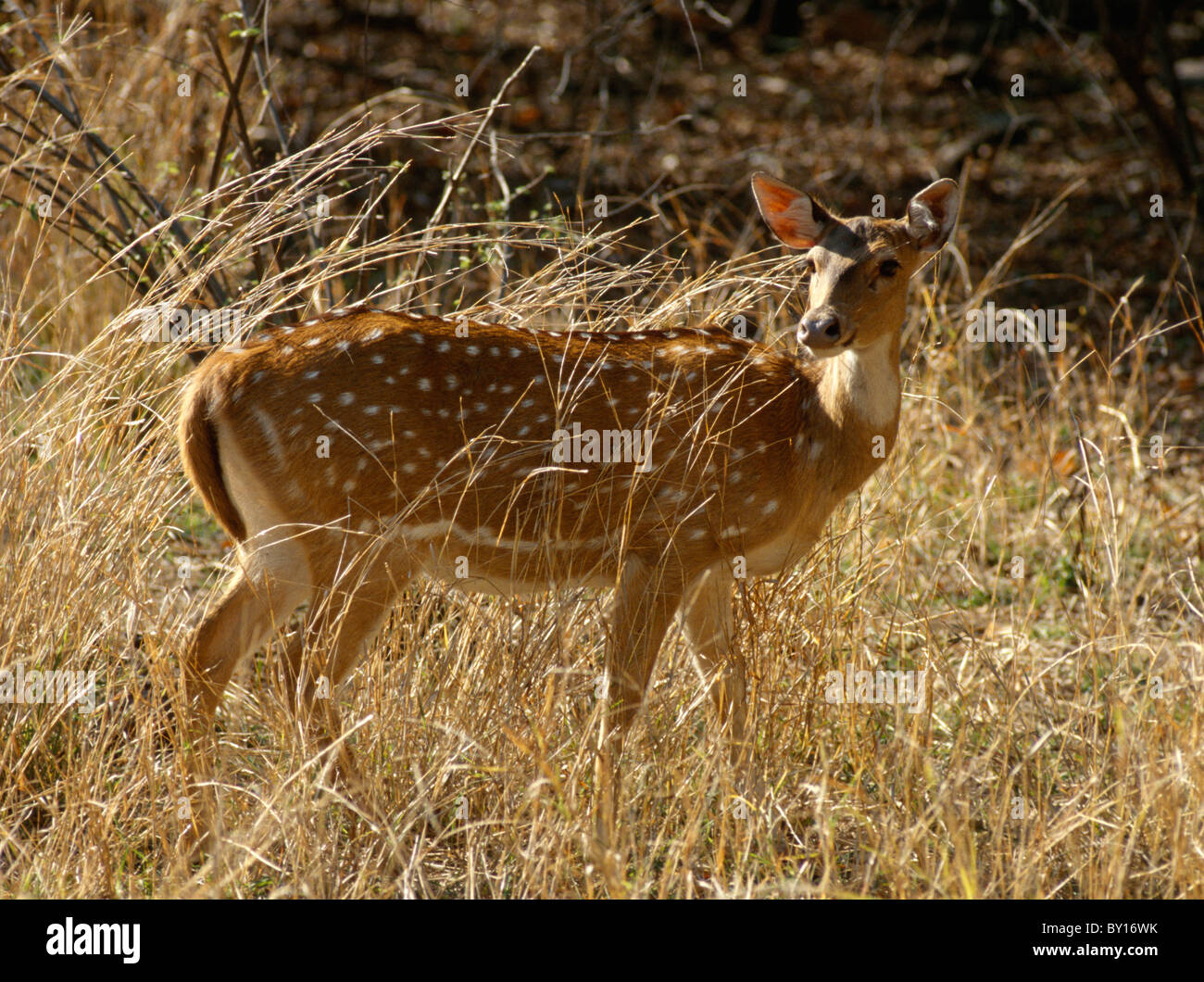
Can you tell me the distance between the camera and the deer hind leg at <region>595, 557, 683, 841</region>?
399 cm

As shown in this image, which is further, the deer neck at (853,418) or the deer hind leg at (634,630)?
the deer neck at (853,418)

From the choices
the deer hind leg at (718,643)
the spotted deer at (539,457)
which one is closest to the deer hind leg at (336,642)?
the spotted deer at (539,457)

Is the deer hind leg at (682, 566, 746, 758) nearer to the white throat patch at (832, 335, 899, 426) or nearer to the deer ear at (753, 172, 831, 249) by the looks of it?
the white throat patch at (832, 335, 899, 426)

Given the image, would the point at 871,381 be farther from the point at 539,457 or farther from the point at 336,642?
the point at 336,642

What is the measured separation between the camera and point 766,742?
13.5 feet

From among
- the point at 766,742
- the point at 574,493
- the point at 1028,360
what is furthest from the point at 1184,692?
the point at 1028,360

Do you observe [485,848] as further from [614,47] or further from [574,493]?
[614,47]

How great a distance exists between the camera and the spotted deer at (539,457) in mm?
3844

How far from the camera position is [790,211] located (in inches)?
165

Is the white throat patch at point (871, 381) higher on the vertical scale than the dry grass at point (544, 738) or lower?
higher

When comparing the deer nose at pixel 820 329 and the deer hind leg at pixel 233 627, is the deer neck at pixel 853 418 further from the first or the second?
the deer hind leg at pixel 233 627

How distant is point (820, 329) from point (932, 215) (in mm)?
651

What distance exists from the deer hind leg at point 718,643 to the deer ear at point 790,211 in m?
1.05

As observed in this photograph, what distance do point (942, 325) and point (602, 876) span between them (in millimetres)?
3818
